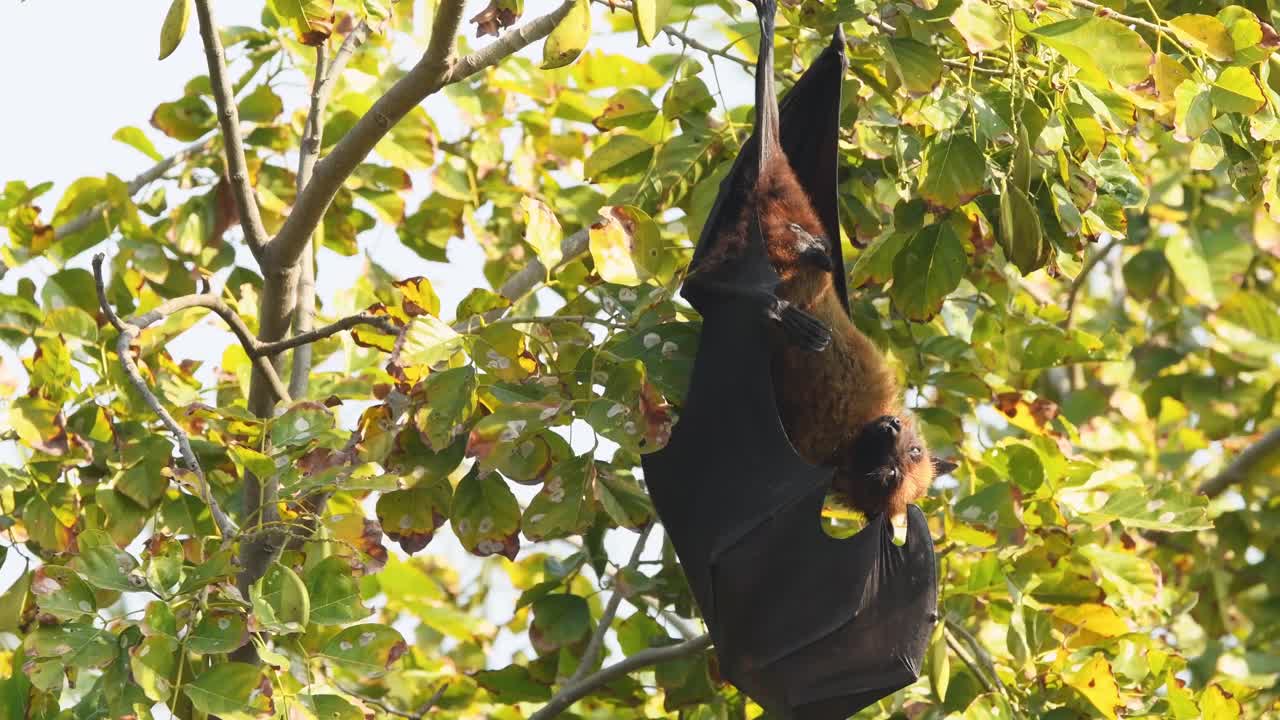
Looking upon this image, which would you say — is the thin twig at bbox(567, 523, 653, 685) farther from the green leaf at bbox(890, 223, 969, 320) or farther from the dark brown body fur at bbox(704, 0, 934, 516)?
the green leaf at bbox(890, 223, 969, 320)

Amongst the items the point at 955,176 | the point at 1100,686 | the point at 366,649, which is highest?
the point at 955,176

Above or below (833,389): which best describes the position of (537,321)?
above

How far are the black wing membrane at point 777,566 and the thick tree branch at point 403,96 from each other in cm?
71

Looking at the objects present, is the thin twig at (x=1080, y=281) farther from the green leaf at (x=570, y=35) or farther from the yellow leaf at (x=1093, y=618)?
the green leaf at (x=570, y=35)

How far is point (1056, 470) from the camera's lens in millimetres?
3994

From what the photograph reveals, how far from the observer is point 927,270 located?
3.61 m

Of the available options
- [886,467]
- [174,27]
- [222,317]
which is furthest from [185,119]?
[886,467]

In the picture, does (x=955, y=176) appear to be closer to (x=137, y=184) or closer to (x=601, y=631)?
(x=601, y=631)

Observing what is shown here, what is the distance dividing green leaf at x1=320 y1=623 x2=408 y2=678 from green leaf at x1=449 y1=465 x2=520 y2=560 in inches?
11.7

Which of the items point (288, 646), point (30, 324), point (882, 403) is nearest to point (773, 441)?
point (882, 403)

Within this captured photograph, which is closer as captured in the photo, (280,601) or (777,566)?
(280,601)

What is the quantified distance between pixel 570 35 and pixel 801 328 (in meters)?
1.12

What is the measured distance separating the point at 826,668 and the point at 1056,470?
2.95 feet

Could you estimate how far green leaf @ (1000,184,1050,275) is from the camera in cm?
314
